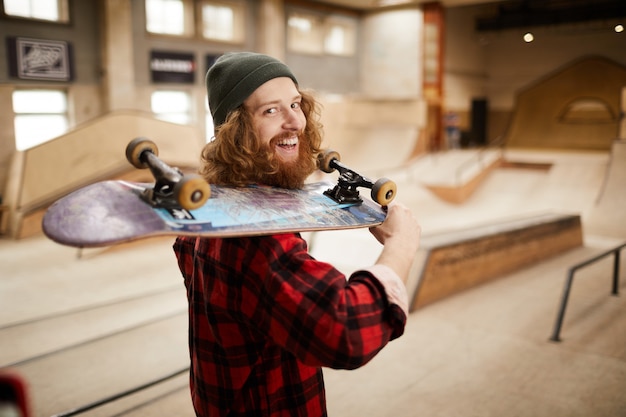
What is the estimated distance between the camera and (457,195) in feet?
46.2

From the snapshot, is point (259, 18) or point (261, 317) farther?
point (259, 18)

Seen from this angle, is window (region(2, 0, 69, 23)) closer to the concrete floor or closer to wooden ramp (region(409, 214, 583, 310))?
the concrete floor

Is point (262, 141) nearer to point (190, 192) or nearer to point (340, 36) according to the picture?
point (190, 192)

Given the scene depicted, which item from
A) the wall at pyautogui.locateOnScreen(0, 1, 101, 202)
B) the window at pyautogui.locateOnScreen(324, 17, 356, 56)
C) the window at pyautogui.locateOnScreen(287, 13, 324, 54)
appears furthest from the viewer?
the window at pyautogui.locateOnScreen(324, 17, 356, 56)

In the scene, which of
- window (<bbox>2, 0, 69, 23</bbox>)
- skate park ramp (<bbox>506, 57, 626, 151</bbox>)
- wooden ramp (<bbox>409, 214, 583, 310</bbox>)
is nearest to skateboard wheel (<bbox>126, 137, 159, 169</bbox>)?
wooden ramp (<bbox>409, 214, 583, 310</bbox>)

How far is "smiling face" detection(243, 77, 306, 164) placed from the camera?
145 cm

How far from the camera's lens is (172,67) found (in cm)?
1345

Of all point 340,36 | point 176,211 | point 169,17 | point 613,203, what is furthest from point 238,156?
point 340,36

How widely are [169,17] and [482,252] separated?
35.6 feet

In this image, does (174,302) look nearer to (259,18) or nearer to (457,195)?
(457,195)

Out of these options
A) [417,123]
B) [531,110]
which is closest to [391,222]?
[417,123]

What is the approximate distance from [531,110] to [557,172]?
6.89 m

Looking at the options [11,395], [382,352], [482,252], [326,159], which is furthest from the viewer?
[482,252]

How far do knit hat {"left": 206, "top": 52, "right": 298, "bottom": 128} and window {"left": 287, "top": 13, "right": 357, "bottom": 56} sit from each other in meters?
15.9
